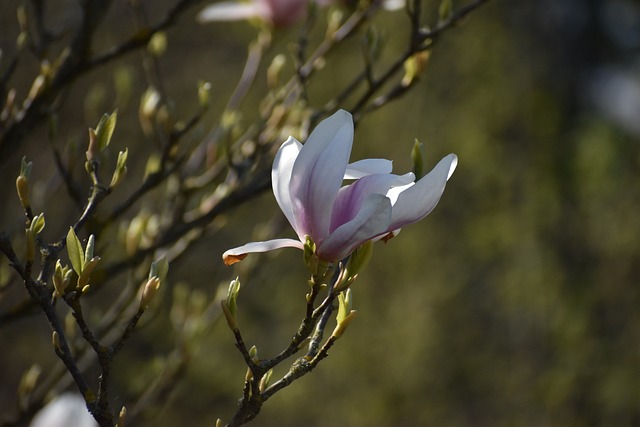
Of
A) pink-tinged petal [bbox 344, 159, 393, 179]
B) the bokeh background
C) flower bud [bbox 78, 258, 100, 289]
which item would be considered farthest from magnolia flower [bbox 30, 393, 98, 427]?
the bokeh background

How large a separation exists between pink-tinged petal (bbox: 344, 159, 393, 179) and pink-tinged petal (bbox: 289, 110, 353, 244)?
0.10 ft

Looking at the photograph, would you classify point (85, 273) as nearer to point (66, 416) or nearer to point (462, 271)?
point (66, 416)

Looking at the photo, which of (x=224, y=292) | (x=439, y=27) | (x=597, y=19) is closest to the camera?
(x=439, y=27)

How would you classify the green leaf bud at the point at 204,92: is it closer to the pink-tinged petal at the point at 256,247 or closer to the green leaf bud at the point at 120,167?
the green leaf bud at the point at 120,167

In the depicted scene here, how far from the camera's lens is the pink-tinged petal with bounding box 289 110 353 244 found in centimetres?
70

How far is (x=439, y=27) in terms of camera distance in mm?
1147

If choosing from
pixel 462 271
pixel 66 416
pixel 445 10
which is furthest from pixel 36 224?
pixel 462 271

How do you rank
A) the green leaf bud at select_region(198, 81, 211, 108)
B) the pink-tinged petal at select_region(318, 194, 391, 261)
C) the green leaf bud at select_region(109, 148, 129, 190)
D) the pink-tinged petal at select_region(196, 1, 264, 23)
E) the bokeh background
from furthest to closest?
the bokeh background < the pink-tinged petal at select_region(196, 1, 264, 23) < the green leaf bud at select_region(198, 81, 211, 108) < the green leaf bud at select_region(109, 148, 129, 190) < the pink-tinged petal at select_region(318, 194, 391, 261)

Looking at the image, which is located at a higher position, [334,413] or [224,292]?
[224,292]

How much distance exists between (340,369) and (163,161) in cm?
355

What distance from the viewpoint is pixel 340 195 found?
0.75m

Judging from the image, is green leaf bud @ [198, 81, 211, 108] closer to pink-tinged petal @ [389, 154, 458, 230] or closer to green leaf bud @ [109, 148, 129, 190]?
green leaf bud @ [109, 148, 129, 190]

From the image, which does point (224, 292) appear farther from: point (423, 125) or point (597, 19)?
point (597, 19)

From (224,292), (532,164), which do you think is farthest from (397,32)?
(224,292)
